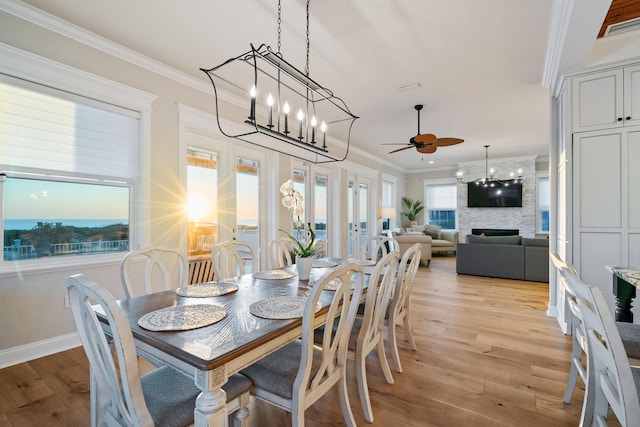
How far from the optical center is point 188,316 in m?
1.39

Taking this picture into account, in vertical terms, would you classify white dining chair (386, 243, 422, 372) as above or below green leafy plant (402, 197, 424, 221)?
below

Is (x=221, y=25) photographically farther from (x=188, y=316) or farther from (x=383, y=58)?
(x=188, y=316)

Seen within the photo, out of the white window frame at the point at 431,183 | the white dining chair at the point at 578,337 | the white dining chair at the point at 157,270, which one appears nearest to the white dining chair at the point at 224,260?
the white dining chair at the point at 157,270

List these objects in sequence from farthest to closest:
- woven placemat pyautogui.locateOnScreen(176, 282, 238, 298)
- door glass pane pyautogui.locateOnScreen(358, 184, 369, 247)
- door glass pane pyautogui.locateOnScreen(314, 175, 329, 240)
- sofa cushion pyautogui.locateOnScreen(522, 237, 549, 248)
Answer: door glass pane pyautogui.locateOnScreen(358, 184, 369, 247), door glass pane pyautogui.locateOnScreen(314, 175, 329, 240), sofa cushion pyautogui.locateOnScreen(522, 237, 549, 248), woven placemat pyautogui.locateOnScreen(176, 282, 238, 298)

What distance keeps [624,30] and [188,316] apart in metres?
4.14

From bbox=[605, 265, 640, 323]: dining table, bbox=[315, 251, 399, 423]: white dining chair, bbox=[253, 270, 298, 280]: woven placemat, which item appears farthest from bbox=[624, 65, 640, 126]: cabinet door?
bbox=[253, 270, 298, 280]: woven placemat

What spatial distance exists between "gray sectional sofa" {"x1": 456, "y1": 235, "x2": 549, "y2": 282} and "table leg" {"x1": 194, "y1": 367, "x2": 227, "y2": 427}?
18.4ft

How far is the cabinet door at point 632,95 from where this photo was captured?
8.79 ft

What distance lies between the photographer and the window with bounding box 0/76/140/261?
91.3 inches

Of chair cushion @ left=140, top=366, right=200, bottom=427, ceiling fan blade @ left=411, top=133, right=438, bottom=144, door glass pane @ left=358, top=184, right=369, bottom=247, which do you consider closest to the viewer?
chair cushion @ left=140, top=366, right=200, bottom=427

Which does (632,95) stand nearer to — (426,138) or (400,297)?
(426,138)

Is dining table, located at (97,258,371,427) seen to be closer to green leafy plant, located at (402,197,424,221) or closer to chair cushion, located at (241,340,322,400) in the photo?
chair cushion, located at (241,340,322,400)

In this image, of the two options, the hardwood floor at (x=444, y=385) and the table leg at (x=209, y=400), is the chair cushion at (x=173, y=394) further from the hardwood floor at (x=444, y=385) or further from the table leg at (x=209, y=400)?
the hardwood floor at (x=444, y=385)

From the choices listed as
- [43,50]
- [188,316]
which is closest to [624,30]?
[188,316]
